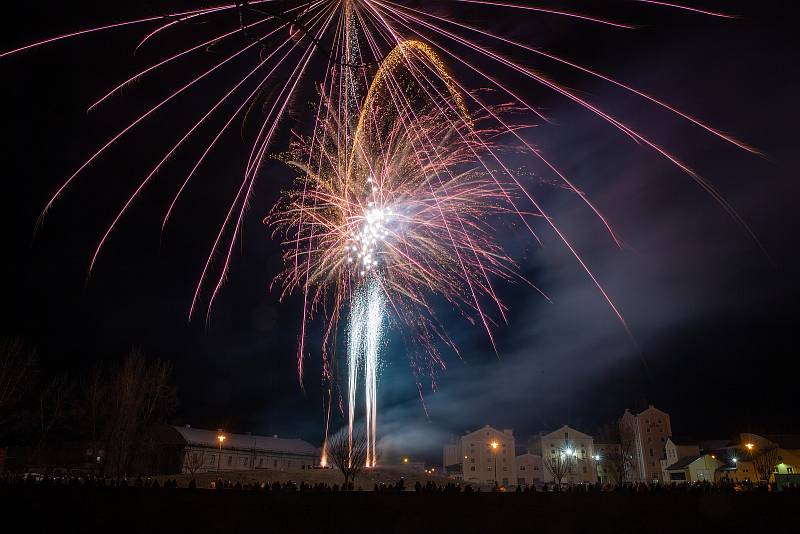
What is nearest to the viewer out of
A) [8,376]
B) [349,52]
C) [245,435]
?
[349,52]

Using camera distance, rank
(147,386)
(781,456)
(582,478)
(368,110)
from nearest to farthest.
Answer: (368,110) → (147,386) → (781,456) → (582,478)

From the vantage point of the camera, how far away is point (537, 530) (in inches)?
384

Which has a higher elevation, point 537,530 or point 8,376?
point 8,376

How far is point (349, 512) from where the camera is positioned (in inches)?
361

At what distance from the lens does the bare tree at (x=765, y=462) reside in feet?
158

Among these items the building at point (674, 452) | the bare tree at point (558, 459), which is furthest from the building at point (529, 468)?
the building at point (674, 452)

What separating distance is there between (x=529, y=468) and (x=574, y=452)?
A: 225 inches

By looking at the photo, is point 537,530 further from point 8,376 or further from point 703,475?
point 703,475

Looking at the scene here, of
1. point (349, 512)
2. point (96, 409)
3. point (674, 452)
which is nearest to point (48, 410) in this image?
point (96, 409)

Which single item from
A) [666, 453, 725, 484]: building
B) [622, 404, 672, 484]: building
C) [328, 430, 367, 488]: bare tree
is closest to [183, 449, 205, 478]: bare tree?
[328, 430, 367, 488]: bare tree

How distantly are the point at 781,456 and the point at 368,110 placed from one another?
57069 mm

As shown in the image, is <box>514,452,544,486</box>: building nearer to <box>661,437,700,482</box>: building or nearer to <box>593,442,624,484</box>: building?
<box>593,442,624,484</box>: building

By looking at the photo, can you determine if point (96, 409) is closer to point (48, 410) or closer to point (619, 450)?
point (48, 410)

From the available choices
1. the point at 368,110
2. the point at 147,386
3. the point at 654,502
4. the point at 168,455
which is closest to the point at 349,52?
the point at 368,110
